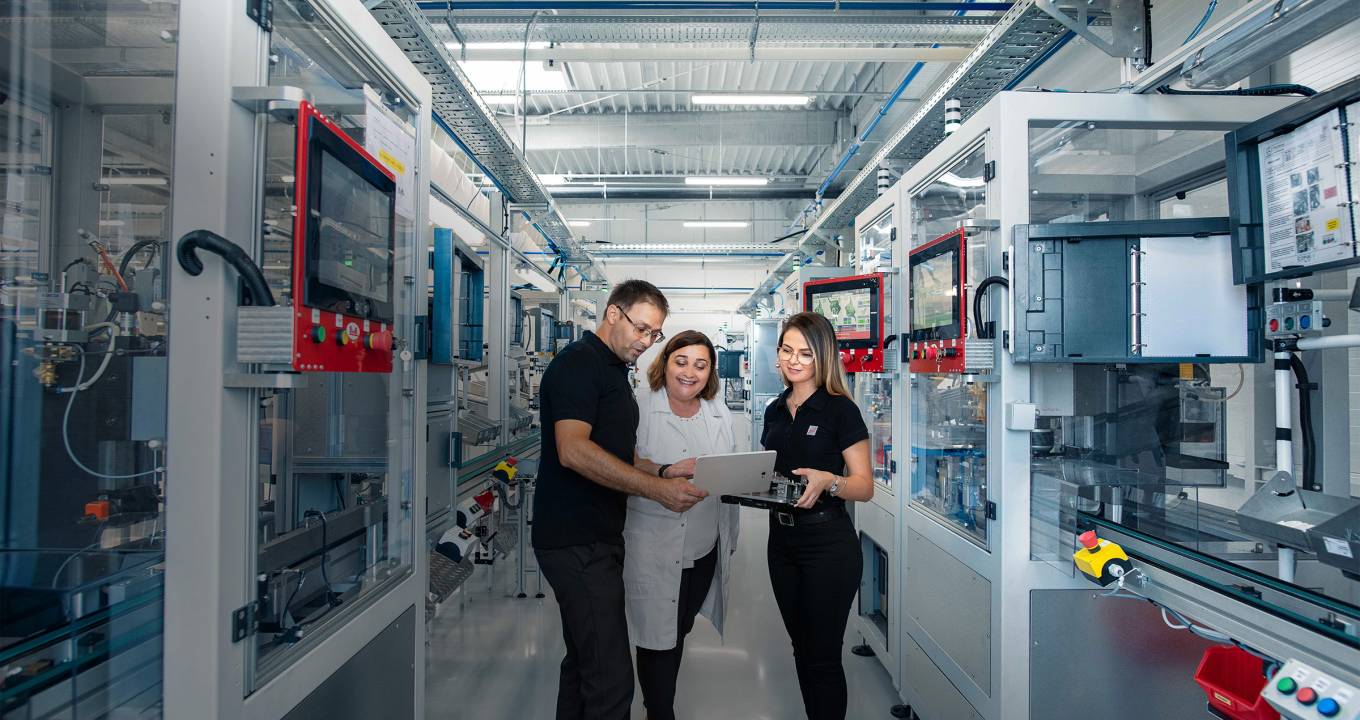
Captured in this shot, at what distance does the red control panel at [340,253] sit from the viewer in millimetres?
1178

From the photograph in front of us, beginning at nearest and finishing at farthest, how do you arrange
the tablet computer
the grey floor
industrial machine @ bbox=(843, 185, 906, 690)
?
the tablet computer < the grey floor < industrial machine @ bbox=(843, 185, 906, 690)

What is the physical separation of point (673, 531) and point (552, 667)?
1514 millimetres

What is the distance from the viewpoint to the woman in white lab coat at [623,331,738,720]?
2.03m

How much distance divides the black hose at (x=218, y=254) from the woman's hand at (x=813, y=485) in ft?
4.69

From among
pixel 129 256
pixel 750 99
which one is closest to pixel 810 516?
pixel 129 256

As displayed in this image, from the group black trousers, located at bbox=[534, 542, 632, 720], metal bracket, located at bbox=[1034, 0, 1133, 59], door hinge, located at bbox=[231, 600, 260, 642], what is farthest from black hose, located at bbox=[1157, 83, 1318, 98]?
door hinge, located at bbox=[231, 600, 260, 642]

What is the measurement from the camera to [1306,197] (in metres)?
1.49

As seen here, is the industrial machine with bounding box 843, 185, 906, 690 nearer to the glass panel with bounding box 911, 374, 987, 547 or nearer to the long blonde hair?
the glass panel with bounding box 911, 374, 987, 547

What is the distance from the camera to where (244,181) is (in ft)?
3.78

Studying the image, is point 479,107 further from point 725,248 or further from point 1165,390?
point 725,248

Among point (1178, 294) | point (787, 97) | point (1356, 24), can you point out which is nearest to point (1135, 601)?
point (1178, 294)

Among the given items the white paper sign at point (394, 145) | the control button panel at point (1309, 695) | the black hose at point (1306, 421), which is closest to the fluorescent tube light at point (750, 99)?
the white paper sign at point (394, 145)

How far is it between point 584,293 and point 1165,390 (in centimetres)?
638

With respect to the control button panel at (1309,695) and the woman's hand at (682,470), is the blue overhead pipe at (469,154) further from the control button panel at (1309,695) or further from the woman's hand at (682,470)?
the control button panel at (1309,695)
